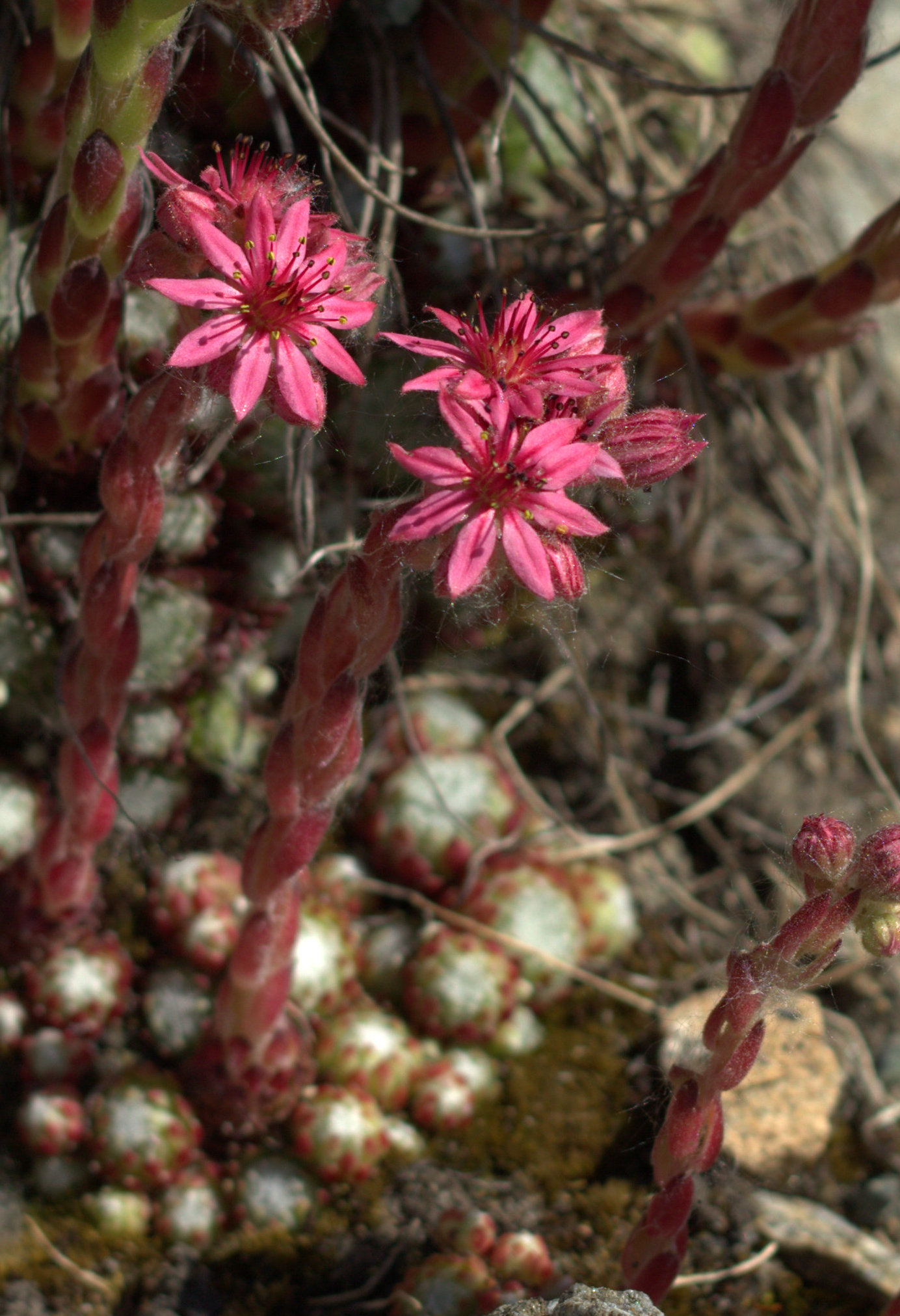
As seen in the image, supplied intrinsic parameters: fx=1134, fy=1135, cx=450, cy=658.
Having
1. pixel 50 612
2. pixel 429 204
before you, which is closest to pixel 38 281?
pixel 50 612

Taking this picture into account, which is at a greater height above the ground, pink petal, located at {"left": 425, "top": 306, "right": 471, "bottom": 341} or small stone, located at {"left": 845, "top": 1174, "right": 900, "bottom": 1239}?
pink petal, located at {"left": 425, "top": 306, "right": 471, "bottom": 341}

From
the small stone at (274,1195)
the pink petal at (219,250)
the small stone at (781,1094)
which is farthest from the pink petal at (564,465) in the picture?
the small stone at (274,1195)

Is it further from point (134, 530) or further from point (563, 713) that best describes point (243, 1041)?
point (563, 713)

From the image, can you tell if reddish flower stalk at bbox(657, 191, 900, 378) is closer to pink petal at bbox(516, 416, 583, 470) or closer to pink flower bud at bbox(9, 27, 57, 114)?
pink petal at bbox(516, 416, 583, 470)

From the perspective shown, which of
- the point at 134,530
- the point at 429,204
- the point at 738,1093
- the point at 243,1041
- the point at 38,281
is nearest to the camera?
the point at 134,530

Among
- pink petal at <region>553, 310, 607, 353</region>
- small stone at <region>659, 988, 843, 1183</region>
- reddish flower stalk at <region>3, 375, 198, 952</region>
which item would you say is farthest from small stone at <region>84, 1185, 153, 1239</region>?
pink petal at <region>553, 310, 607, 353</region>

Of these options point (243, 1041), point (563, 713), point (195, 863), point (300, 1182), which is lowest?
point (300, 1182)
